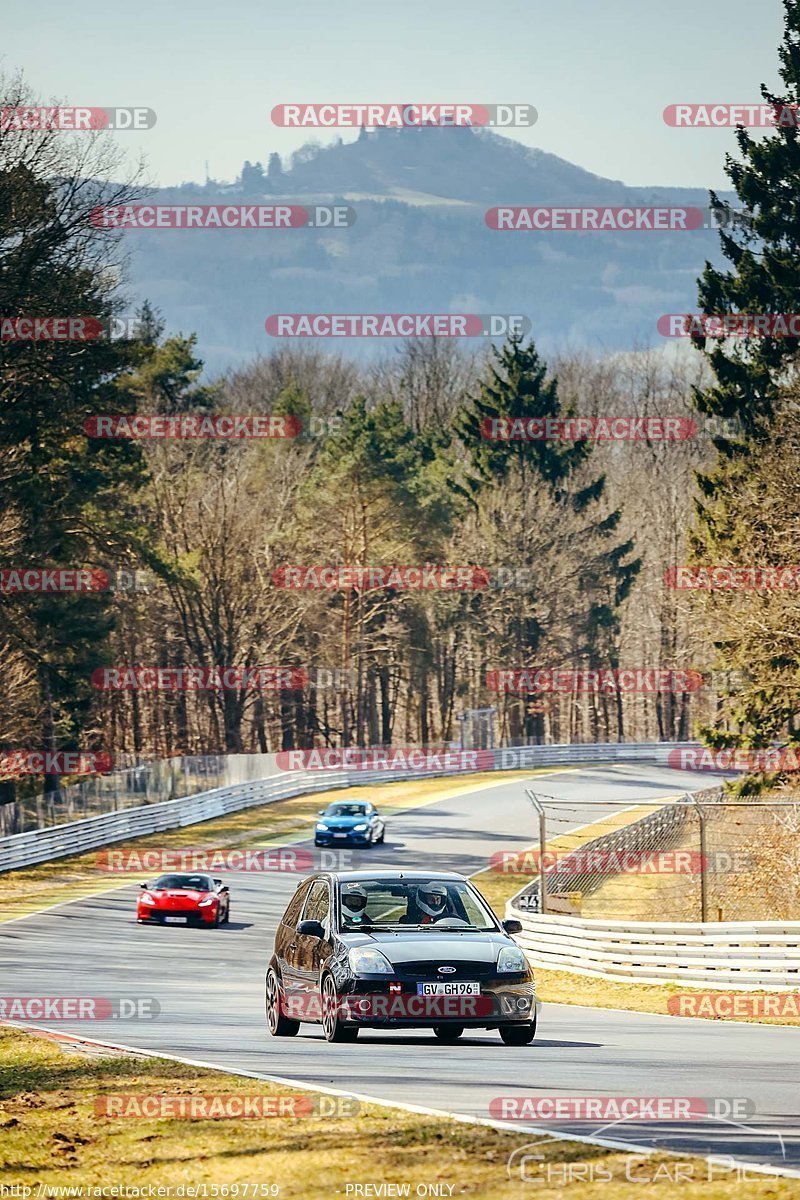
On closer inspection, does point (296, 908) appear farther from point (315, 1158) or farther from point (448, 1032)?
point (315, 1158)

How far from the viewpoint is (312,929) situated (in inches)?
582

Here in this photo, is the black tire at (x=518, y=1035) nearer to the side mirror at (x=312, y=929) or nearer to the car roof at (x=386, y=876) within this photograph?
the car roof at (x=386, y=876)

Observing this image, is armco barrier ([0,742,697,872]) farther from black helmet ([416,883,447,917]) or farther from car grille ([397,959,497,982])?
car grille ([397,959,497,982])

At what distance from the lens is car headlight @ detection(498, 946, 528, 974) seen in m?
14.1

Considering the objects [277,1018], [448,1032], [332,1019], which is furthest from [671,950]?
[332,1019]

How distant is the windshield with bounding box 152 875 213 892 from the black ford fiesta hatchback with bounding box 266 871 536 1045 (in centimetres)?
1958

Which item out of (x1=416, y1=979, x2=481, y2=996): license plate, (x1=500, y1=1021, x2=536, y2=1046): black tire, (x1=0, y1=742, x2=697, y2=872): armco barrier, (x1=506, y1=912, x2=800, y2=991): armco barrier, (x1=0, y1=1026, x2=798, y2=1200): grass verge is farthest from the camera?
(x1=0, y1=742, x2=697, y2=872): armco barrier

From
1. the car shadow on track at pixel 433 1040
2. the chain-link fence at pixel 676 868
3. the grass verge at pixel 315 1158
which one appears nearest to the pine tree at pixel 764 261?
the chain-link fence at pixel 676 868

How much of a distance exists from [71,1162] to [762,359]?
39745 millimetres

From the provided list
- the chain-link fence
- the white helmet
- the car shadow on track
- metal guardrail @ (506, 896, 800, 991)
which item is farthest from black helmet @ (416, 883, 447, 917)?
the chain-link fence

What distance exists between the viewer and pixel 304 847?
4944cm

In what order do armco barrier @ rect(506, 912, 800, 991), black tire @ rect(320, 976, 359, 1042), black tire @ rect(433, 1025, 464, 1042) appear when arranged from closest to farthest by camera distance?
1. black tire @ rect(433, 1025, 464, 1042)
2. black tire @ rect(320, 976, 359, 1042)
3. armco barrier @ rect(506, 912, 800, 991)

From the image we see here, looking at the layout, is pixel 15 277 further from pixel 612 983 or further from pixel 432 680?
pixel 432 680

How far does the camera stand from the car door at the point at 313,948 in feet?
48.5
